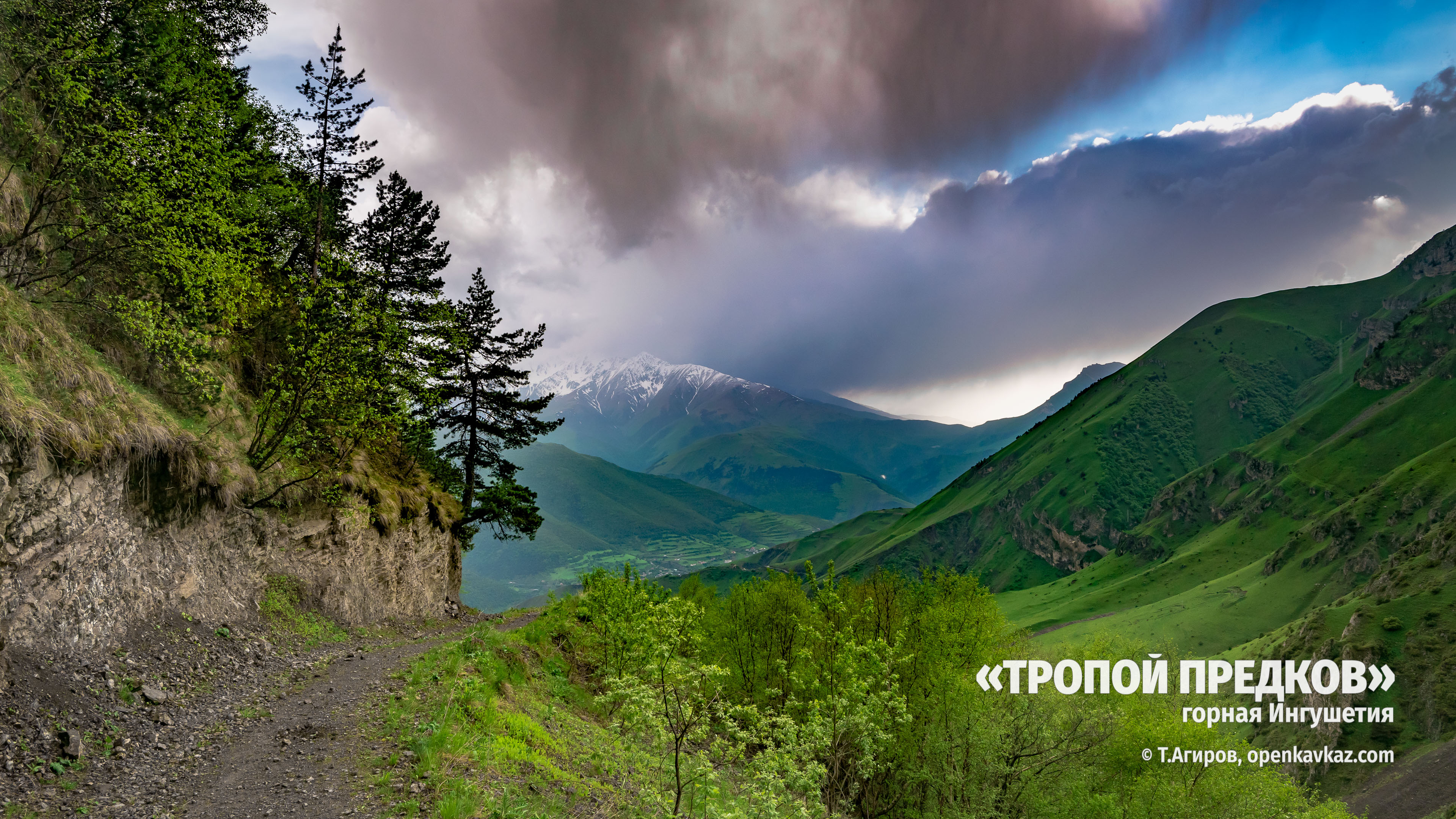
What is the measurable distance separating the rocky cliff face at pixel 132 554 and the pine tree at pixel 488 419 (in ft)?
43.3

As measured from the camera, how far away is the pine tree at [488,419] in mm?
40719

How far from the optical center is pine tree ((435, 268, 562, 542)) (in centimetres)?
4072

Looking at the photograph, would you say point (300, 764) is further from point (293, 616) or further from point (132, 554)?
point (293, 616)

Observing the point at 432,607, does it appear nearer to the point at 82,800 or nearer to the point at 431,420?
the point at 431,420

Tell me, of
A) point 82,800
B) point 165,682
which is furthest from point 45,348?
point 82,800

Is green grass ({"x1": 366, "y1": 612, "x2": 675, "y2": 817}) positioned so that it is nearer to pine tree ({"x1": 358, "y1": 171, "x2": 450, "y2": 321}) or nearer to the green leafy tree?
the green leafy tree

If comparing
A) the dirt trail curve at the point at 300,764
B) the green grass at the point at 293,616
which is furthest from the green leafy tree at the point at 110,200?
the dirt trail curve at the point at 300,764

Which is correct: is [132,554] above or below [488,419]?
below

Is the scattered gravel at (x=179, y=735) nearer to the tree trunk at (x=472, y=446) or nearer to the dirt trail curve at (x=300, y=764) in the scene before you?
the dirt trail curve at (x=300, y=764)

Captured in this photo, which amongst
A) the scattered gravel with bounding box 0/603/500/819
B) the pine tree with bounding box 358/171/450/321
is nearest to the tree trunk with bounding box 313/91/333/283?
the pine tree with bounding box 358/171/450/321

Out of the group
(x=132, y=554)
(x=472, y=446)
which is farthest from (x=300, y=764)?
(x=472, y=446)

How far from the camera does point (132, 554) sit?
15.6 metres

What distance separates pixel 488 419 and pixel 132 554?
26.9 m

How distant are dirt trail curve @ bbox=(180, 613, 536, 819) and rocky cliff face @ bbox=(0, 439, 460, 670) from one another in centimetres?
469
